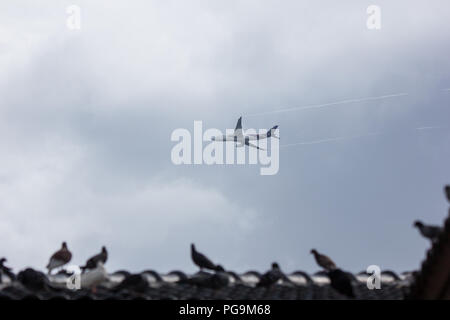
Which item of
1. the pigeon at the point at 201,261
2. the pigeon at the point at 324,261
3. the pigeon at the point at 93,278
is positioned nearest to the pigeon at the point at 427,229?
the pigeon at the point at 324,261

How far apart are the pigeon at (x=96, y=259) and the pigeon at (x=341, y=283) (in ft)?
16.7

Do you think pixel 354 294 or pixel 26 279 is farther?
pixel 354 294

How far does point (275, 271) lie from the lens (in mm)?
12883

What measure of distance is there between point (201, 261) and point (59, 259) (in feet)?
A: 14.9

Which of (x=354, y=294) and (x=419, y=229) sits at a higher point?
(x=419, y=229)

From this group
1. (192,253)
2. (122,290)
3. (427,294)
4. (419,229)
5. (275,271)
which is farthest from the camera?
(192,253)

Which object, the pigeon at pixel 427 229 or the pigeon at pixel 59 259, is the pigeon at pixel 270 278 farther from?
the pigeon at pixel 59 259

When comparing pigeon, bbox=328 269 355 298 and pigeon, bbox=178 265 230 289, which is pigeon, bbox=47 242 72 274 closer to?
pigeon, bbox=178 265 230 289

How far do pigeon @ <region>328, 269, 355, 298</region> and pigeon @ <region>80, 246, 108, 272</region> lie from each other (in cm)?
509

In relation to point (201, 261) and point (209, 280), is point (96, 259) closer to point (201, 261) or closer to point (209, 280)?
point (201, 261)

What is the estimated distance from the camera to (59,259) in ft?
57.1

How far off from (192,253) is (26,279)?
542cm
